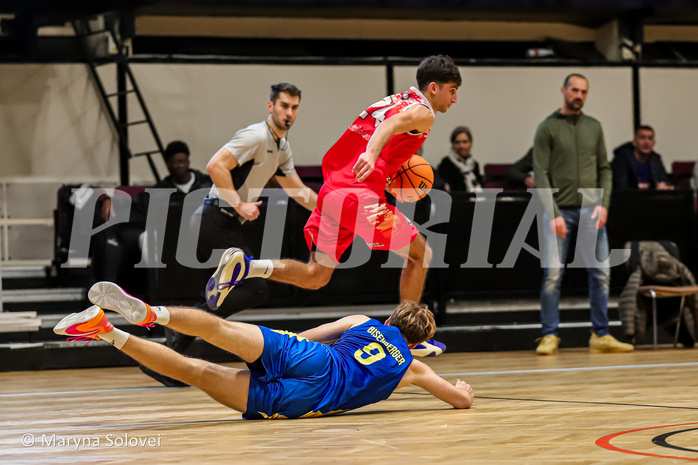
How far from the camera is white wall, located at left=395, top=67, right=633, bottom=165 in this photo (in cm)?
1205

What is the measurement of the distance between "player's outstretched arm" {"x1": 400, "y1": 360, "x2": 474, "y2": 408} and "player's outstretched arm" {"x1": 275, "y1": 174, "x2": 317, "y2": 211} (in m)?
2.04

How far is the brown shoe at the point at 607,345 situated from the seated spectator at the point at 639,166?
210 cm

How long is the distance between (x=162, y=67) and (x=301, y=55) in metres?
1.80

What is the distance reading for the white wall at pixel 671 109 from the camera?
12383 millimetres

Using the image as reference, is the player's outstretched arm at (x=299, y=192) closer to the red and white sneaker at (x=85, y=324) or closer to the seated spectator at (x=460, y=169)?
the red and white sneaker at (x=85, y=324)

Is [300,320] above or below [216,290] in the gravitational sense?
below

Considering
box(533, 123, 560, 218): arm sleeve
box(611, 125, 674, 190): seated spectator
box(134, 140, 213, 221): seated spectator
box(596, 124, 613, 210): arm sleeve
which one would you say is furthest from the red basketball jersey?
box(611, 125, 674, 190): seated spectator

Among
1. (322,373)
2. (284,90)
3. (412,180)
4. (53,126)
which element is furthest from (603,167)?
(53,126)

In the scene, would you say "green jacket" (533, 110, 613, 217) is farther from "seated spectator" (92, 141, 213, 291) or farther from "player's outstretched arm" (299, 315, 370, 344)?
"player's outstretched arm" (299, 315, 370, 344)

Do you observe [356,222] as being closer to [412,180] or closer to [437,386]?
[412,180]

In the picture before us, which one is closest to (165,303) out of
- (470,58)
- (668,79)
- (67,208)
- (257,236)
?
(257,236)

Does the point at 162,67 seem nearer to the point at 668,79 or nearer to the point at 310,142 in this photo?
the point at 310,142

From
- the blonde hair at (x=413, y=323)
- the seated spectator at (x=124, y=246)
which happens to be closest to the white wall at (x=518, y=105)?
the seated spectator at (x=124, y=246)

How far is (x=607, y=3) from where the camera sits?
11.0m
